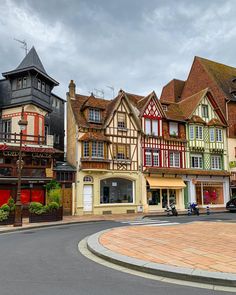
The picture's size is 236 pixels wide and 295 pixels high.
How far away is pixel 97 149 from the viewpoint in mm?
23422

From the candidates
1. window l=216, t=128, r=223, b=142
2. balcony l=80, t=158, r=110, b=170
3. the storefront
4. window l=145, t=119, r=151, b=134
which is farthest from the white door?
window l=216, t=128, r=223, b=142

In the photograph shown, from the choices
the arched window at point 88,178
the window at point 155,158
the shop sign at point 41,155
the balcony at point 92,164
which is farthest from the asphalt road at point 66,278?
the window at point 155,158

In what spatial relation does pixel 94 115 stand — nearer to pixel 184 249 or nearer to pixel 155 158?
pixel 155 158

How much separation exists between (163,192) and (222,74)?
53.8ft

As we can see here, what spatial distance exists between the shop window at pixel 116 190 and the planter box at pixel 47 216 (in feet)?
21.0

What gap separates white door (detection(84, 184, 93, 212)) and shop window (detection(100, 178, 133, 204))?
91 cm

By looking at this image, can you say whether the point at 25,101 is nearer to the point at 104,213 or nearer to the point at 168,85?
the point at 104,213

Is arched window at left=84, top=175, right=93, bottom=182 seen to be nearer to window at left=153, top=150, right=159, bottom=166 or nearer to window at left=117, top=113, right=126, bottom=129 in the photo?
window at left=117, top=113, right=126, bottom=129

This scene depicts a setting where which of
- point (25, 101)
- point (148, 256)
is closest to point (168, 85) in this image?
point (25, 101)

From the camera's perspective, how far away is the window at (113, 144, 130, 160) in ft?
79.9

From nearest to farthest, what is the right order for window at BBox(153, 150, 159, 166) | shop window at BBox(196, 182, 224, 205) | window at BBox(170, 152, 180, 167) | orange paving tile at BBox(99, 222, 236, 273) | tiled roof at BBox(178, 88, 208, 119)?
orange paving tile at BBox(99, 222, 236, 273) → window at BBox(153, 150, 159, 166) → window at BBox(170, 152, 180, 167) → shop window at BBox(196, 182, 224, 205) → tiled roof at BBox(178, 88, 208, 119)

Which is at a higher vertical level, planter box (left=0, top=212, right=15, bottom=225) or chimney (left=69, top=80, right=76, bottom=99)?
chimney (left=69, top=80, right=76, bottom=99)

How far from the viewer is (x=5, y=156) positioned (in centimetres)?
2072

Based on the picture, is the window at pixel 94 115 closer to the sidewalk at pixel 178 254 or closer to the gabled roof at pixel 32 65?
the gabled roof at pixel 32 65
